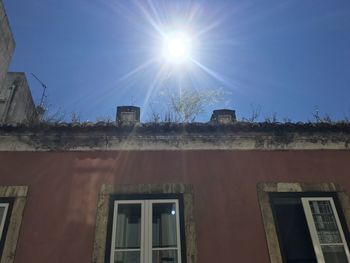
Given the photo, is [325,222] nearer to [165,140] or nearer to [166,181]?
[166,181]

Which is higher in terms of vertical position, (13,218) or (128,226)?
(13,218)

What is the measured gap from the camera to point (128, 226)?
5.88m

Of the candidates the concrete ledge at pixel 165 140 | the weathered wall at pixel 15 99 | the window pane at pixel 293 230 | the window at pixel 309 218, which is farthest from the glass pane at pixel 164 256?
the weathered wall at pixel 15 99

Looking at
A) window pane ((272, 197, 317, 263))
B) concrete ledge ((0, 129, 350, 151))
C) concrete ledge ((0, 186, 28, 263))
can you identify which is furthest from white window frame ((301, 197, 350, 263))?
concrete ledge ((0, 186, 28, 263))

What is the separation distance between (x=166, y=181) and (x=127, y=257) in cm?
148

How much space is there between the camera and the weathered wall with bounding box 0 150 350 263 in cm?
563

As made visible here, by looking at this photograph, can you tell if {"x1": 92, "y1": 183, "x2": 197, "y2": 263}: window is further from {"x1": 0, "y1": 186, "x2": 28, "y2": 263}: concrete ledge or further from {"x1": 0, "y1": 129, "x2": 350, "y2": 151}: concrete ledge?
{"x1": 0, "y1": 186, "x2": 28, "y2": 263}: concrete ledge

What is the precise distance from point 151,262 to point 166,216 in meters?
0.83

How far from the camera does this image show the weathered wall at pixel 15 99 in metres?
10.6

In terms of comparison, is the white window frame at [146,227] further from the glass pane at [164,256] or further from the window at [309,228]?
the window at [309,228]

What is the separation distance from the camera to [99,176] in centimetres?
627

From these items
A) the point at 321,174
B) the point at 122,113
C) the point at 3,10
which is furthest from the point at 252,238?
the point at 3,10

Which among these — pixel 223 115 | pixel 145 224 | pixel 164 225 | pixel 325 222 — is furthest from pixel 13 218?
pixel 325 222

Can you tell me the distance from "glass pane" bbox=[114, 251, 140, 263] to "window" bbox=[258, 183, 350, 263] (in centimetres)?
221
